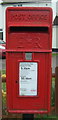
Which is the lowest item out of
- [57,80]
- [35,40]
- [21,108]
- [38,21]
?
[21,108]

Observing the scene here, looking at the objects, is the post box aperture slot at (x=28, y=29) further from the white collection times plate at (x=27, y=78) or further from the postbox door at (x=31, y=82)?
the white collection times plate at (x=27, y=78)

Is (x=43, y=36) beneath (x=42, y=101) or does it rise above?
above

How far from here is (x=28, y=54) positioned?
386cm

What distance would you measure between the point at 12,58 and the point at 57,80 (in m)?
0.89

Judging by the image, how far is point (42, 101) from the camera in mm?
3979

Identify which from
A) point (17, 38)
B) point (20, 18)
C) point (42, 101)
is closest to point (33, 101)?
point (42, 101)

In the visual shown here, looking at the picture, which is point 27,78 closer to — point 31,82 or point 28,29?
point 31,82

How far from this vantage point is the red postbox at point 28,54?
3.82 m

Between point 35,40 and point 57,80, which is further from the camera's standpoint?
point 57,80

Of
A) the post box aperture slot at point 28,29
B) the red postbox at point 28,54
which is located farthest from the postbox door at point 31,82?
the post box aperture slot at point 28,29

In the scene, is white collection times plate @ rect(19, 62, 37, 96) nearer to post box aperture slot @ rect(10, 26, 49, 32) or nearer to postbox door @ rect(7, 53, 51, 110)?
postbox door @ rect(7, 53, 51, 110)

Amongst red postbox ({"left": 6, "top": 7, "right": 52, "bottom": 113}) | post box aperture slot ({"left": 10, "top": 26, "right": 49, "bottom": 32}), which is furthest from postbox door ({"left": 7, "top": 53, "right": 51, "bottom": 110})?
post box aperture slot ({"left": 10, "top": 26, "right": 49, "bottom": 32})

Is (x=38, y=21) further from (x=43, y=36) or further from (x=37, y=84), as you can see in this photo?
(x=37, y=84)

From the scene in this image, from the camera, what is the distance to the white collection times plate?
3871 mm
